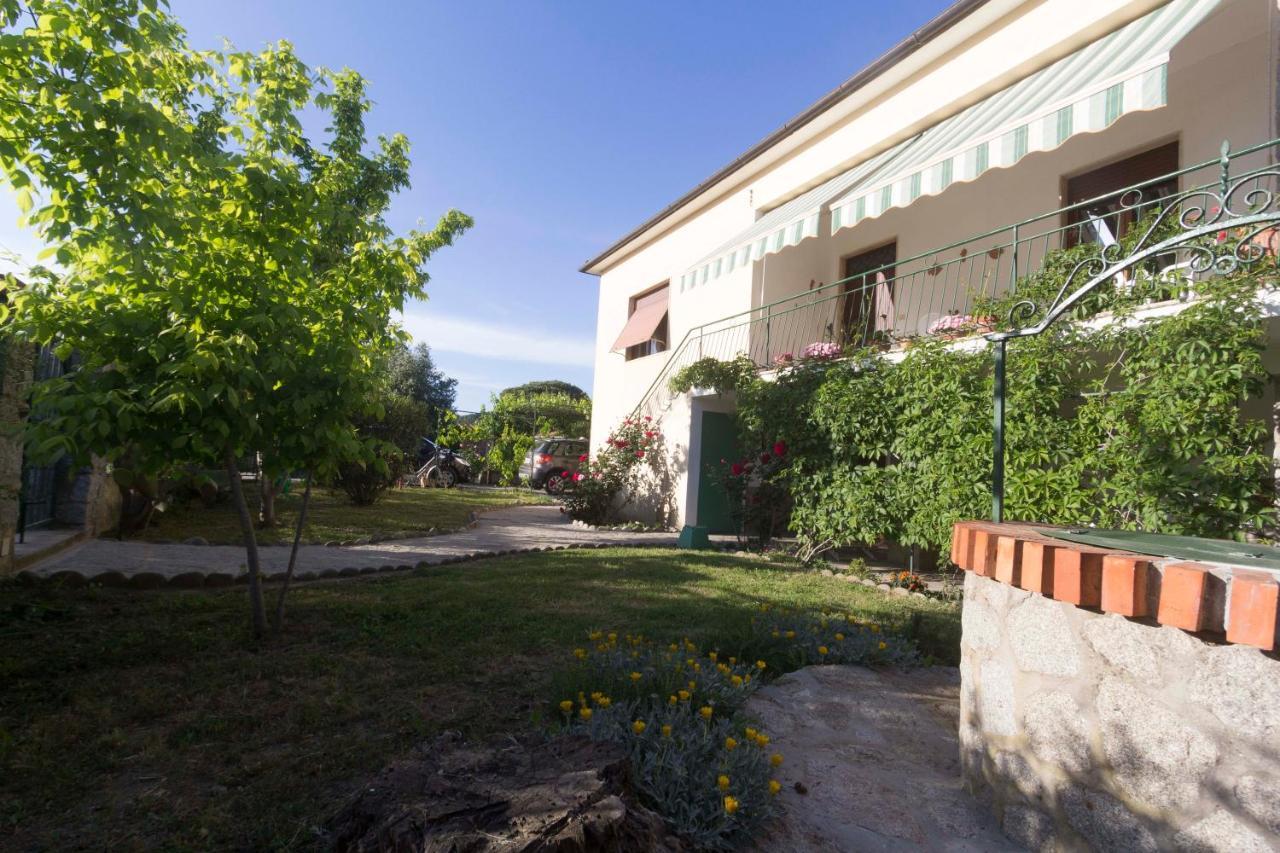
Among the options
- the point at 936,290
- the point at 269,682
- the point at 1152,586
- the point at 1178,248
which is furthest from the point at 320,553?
the point at 936,290

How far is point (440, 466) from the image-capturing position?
19594 mm

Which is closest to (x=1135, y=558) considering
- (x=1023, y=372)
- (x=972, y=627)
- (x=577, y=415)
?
(x=972, y=627)

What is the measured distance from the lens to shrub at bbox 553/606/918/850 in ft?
6.67

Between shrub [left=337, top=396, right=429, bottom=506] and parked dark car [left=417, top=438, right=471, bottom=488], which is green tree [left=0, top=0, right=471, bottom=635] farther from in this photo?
parked dark car [left=417, top=438, right=471, bottom=488]

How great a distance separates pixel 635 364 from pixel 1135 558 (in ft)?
43.6

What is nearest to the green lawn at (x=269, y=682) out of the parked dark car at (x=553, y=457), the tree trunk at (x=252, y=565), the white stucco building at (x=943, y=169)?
the tree trunk at (x=252, y=565)

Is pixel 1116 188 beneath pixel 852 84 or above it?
beneath

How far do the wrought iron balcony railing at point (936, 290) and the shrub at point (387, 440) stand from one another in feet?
16.3

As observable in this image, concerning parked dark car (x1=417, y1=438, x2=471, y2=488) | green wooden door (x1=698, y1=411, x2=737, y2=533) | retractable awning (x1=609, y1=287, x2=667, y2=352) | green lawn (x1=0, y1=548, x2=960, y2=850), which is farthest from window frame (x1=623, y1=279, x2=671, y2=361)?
green lawn (x1=0, y1=548, x2=960, y2=850)

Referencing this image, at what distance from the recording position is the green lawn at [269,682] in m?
2.27

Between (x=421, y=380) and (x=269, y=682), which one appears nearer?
(x=269, y=682)

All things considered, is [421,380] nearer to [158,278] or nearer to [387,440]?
[387,440]

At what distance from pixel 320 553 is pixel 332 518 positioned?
11.3 feet

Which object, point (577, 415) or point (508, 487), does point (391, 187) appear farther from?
point (577, 415)
